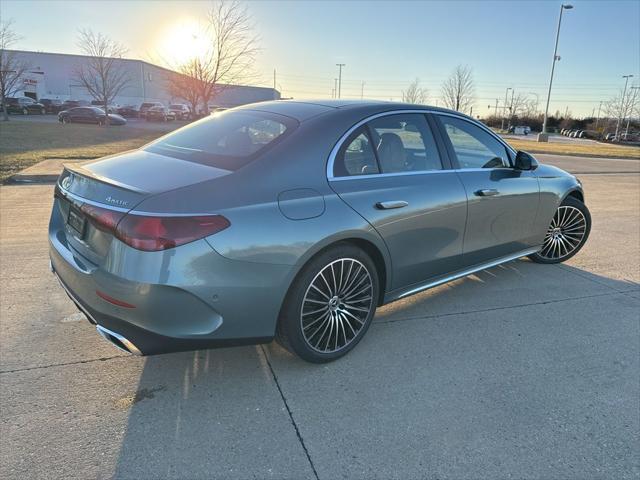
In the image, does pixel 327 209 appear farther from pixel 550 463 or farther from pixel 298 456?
pixel 550 463

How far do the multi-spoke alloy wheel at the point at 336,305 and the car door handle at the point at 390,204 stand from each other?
1.33ft

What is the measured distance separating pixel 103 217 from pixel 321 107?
168cm

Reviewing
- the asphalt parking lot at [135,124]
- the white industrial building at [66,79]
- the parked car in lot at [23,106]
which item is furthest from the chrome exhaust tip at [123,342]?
the white industrial building at [66,79]

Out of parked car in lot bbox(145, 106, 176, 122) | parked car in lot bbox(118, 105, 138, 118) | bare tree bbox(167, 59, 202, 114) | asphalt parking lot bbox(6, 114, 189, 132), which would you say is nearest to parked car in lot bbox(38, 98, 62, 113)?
parked car in lot bbox(118, 105, 138, 118)

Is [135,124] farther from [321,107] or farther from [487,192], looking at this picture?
[487,192]

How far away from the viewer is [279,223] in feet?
8.37

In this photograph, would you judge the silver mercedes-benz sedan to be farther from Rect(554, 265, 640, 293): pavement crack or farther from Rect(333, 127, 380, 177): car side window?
Rect(554, 265, 640, 293): pavement crack

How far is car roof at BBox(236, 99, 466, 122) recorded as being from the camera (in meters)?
3.22

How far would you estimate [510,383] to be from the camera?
2.96 meters

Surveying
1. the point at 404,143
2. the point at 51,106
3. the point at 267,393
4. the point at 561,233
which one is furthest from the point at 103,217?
the point at 51,106

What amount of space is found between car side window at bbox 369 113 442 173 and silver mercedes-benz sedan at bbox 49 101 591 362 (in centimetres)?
1

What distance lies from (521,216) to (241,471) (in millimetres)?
3414

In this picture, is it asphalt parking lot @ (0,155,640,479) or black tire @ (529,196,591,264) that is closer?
asphalt parking lot @ (0,155,640,479)

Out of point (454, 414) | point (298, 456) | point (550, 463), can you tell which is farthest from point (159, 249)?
point (550, 463)
